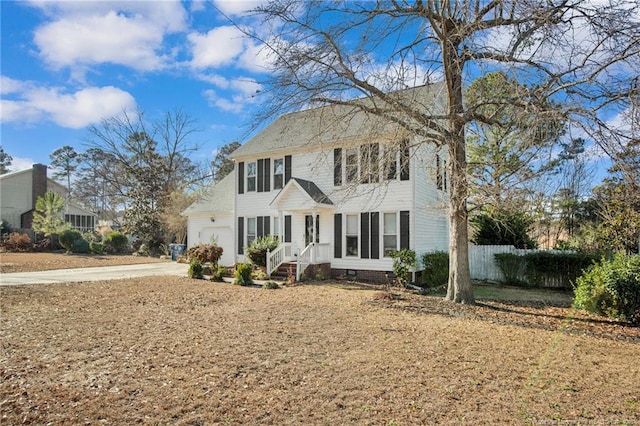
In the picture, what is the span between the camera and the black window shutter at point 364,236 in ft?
51.3

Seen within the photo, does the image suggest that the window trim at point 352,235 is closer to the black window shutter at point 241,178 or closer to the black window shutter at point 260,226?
the black window shutter at point 260,226

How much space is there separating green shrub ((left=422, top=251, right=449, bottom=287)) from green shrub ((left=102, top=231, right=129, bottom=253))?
83.0 ft

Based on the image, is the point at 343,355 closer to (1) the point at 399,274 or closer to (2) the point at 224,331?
(2) the point at 224,331

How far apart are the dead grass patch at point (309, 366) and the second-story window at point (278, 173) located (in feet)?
30.2

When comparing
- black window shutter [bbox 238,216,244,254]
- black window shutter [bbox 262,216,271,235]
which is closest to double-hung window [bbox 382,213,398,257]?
black window shutter [bbox 262,216,271,235]

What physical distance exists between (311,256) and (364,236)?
2.40m

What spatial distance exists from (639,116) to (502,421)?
20.4 ft

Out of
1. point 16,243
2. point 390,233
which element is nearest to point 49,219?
point 16,243

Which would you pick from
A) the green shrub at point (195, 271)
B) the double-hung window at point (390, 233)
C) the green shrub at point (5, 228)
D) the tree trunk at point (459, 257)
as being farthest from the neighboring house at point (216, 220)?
the green shrub at point (5, 228)

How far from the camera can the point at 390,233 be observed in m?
15.3

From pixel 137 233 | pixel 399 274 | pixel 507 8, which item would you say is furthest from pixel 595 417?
pixel 137 233

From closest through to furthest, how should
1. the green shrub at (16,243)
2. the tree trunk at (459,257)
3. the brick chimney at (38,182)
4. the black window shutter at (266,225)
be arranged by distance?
1. the tree trunk at (459,257)
2. the black window shutter at (266,225)
3. the green shrub at (16,243)
4. the brick chimney at (38,182)

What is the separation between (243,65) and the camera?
365 inches

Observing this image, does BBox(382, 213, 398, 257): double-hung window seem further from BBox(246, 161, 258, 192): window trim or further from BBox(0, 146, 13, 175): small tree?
BBox(0, 146, 13, 175): small tree
